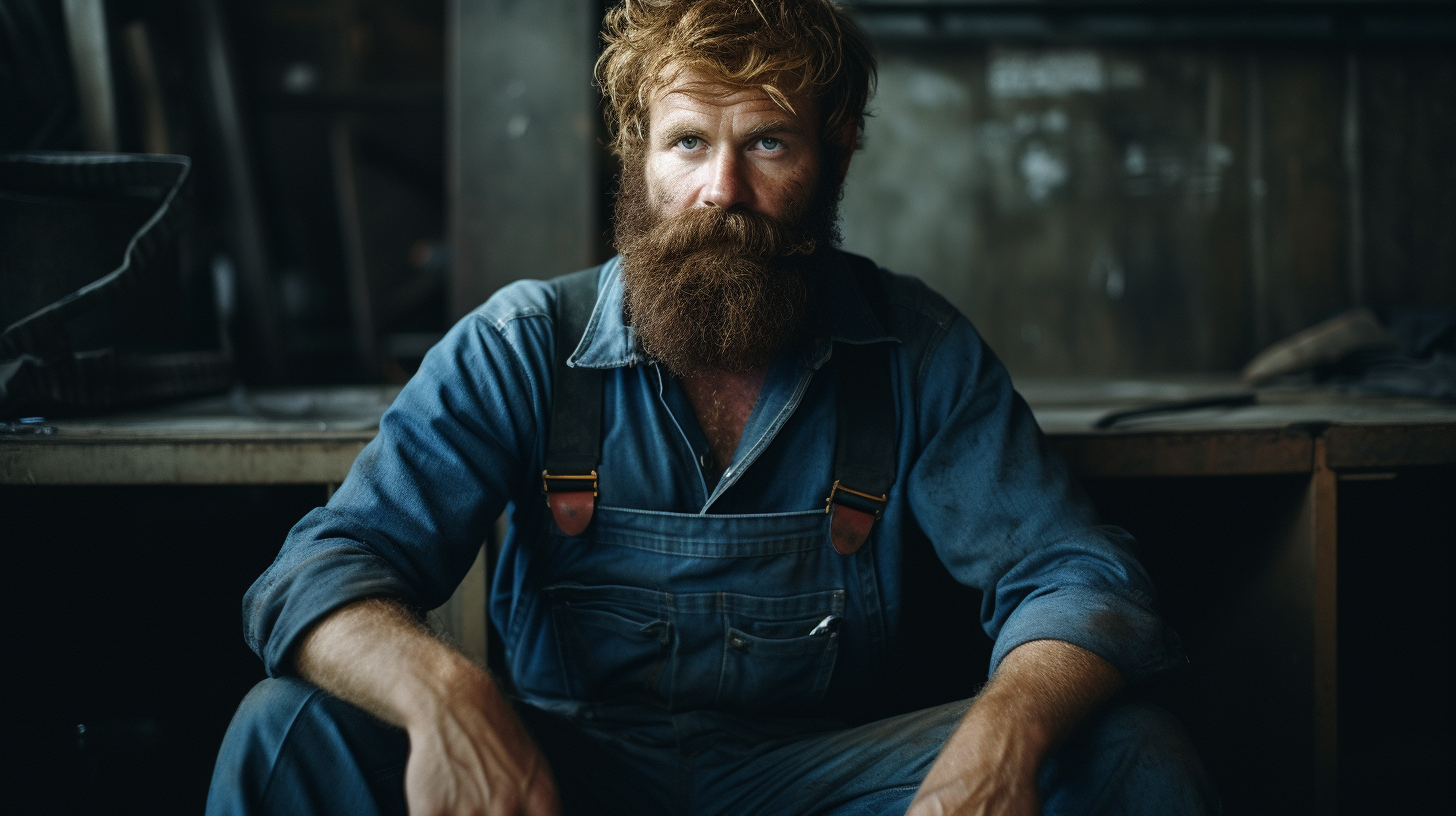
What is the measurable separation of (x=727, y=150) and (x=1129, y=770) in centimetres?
115

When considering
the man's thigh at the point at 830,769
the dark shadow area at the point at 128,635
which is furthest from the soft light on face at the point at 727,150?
the dark shadow area at the point at 128,635

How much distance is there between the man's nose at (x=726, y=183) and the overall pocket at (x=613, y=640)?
0.68m

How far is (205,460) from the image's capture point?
5.82 feet

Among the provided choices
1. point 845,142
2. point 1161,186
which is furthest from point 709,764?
point 1161,186

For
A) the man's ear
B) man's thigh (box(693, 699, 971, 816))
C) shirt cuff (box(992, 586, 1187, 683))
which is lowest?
man's thigh (box(693, 699, 971, 816))

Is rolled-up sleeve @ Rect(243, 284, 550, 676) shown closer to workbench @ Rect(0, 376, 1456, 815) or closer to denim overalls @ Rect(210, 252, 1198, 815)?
denim overalls @ Rect(210, 252, 1198, 815)

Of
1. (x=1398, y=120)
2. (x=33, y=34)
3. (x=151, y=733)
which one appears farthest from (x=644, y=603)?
(x=1398, y=120)

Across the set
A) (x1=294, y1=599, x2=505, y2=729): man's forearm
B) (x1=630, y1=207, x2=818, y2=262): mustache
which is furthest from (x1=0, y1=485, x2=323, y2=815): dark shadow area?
(x1=630, y1=207, x2=818, y2=262): mustache

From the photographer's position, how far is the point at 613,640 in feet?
5.18

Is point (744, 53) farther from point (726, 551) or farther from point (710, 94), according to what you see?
point (726, 551)

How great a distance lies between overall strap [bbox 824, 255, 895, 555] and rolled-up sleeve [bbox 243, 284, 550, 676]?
517mm

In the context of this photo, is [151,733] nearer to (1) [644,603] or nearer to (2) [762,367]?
(1) [644,603]

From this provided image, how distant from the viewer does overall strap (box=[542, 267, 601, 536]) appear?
1.52 meters

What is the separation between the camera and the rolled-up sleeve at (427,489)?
125 cm
